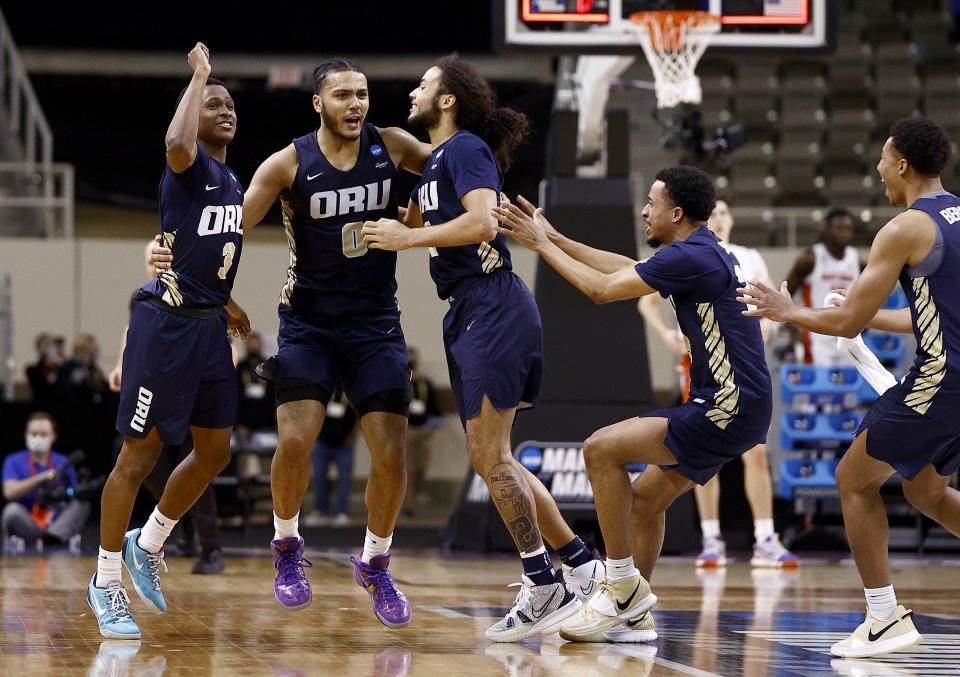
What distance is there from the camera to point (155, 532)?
16.2ft

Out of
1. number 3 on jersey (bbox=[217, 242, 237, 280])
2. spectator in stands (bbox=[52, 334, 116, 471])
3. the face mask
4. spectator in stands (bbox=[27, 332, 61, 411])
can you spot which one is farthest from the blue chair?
spectator in stands (bbox=[27, 332, 61, 411])

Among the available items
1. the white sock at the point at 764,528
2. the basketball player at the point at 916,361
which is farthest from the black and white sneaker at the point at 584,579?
the white sock at the point at 764,528

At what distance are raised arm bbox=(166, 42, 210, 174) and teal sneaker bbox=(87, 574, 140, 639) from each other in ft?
5.23

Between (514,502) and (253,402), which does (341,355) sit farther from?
(253,402)

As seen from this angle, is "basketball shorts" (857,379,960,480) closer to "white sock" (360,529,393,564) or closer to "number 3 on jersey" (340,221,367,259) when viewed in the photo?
"white sock" (360,529,393,564)

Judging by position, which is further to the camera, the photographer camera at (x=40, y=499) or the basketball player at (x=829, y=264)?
the photographer camera at (x=40, y=499)

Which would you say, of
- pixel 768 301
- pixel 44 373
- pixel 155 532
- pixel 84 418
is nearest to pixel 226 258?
pixel 155 532

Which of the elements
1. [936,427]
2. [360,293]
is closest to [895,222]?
[936,427]

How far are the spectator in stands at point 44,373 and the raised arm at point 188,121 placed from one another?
7.68 metres

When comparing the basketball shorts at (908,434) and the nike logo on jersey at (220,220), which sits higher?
the nike logo on jersey at (220,220)

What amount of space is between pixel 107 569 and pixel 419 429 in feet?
31.1

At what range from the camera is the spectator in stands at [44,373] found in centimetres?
1183

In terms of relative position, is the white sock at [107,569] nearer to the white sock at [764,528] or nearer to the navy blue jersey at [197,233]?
the navy blue jersey at [197,233]

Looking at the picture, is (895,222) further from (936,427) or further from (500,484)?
(500,484)
